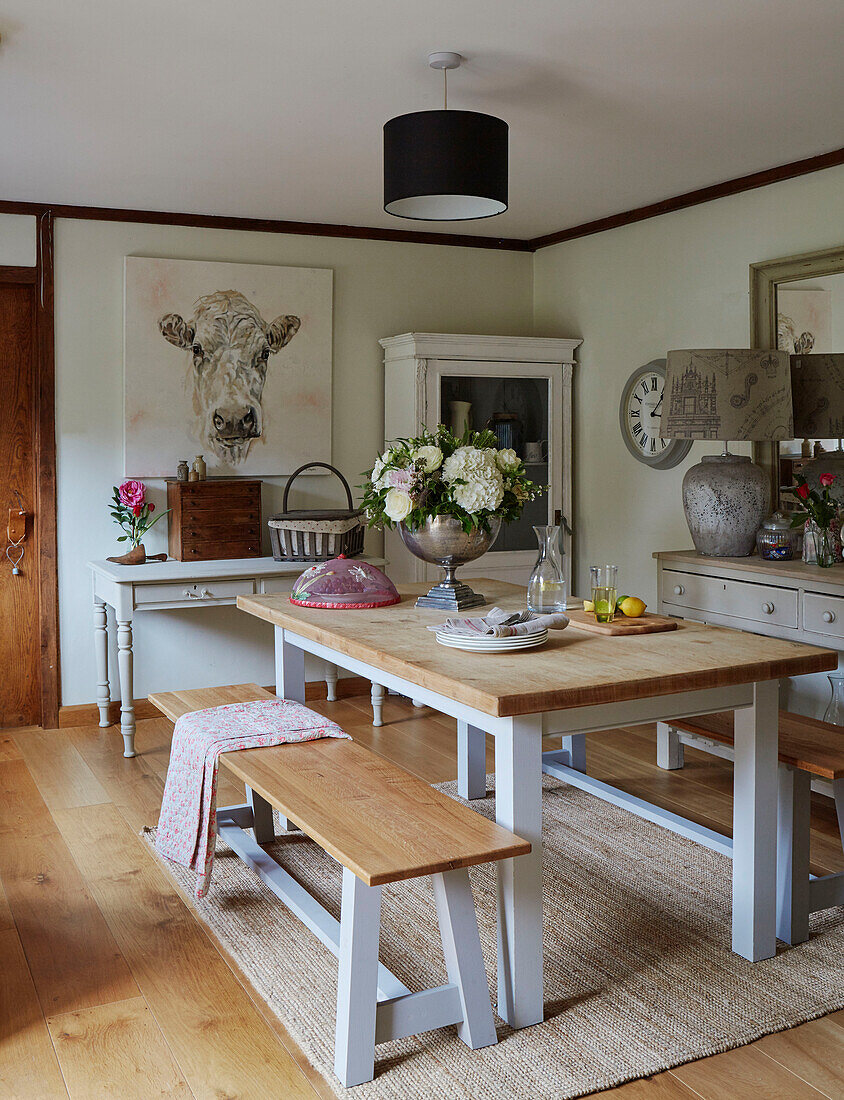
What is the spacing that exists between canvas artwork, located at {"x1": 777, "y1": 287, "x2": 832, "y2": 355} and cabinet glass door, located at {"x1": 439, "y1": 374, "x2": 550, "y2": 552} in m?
1.40

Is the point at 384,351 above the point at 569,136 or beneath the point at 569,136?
beneath

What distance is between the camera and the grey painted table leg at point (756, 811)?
8.17 ft

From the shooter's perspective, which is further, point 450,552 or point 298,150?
point 298,150

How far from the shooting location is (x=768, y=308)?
4.34m

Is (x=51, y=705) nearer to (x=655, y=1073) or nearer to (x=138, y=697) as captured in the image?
(x=138, y=697)

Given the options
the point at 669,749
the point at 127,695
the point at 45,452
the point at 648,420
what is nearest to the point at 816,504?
the point at 669,749

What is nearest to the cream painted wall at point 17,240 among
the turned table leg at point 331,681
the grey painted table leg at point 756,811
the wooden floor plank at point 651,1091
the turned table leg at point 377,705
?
the turned table leg at point 331,681

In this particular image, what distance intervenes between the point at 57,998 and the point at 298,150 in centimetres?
296

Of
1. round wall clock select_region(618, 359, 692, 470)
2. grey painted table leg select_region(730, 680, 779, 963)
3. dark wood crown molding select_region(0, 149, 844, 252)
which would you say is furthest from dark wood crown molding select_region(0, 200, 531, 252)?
grey painted table leg select_region(730, 680, 779, 963)

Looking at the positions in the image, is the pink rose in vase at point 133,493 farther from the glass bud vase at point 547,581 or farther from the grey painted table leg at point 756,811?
the grey painted table leg at point 756,811

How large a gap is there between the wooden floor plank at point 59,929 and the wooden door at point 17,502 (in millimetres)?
1519

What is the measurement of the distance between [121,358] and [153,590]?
1.19 m

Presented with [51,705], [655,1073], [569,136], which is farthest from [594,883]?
[51,705]

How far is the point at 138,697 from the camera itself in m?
5.10
